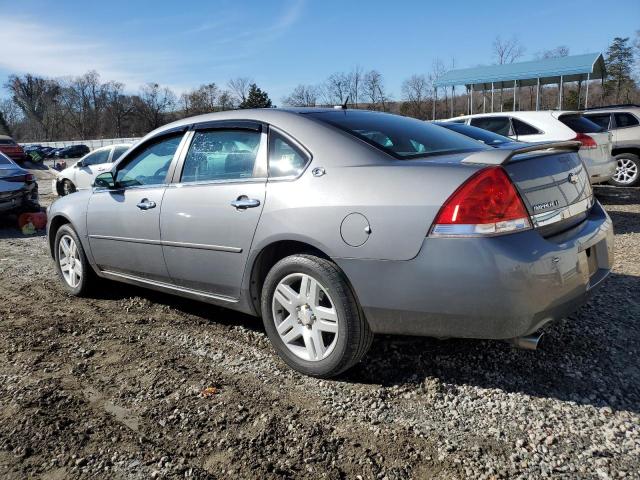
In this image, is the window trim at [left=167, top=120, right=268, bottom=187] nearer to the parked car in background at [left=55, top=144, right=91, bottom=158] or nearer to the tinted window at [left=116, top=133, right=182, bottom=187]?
the tinted window at [left=116, top=133, right=182, bottom=187]

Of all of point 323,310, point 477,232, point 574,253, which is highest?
point 477,232

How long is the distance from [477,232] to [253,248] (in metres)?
1.34

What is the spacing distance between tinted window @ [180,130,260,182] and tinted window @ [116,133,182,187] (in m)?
0.26

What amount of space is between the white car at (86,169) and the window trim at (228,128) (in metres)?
10.6

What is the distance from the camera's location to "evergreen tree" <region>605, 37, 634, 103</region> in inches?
1853

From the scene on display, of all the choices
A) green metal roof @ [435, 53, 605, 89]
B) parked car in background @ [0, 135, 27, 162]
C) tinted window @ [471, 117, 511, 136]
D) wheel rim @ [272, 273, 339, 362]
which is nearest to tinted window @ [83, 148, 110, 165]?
tinted window @ [471, 117, 511, 136]

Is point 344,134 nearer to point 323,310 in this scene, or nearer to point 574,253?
point 323,310

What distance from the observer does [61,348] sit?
11.6ft

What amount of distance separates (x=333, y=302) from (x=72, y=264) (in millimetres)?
3196

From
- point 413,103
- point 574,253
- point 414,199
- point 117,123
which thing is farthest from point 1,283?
point 117,123

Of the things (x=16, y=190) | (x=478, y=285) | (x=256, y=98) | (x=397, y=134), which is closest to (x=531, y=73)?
(x=16, y=190)

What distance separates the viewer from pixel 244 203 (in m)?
3.11

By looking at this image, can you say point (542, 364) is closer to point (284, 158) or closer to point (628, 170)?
point (284, 158)

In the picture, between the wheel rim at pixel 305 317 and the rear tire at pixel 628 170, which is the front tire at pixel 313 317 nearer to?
the wheel rim at pixel 305 317
